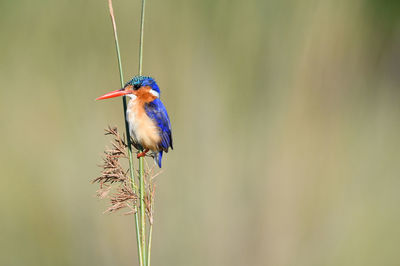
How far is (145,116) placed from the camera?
1.55 m

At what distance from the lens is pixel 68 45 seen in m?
2.58

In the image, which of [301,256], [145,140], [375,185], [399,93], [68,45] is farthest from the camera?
[399,93]

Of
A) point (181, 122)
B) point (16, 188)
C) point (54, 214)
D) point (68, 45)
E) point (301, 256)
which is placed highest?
point (68, 45)

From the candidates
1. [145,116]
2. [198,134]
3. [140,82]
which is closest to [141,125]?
[145,116]

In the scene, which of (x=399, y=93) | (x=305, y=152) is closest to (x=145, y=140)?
(x=305, y=152)

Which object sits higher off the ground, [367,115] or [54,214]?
[367,115]

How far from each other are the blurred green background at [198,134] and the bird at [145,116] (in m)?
1.01

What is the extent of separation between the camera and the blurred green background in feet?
8.45

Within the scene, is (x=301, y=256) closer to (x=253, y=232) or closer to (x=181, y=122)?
(x=253, y=232)

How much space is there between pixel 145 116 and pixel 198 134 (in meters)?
1.12

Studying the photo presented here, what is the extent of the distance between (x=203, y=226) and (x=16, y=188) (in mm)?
1129

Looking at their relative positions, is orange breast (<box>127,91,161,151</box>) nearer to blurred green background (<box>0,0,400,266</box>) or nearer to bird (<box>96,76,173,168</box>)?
bird (<box>96,76,173,168</box>)

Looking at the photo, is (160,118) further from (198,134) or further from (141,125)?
(198,134)

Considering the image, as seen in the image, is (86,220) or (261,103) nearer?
(86,220)
